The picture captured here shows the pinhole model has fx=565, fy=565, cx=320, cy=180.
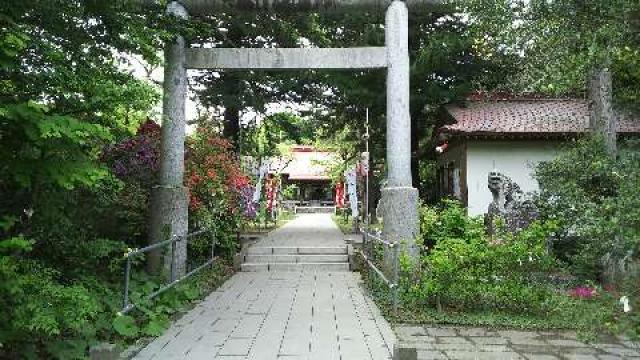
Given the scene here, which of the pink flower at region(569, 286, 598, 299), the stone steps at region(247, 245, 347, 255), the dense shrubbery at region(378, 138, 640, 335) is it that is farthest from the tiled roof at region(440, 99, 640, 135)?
the pink flower at region(569, 286, 598, 299)

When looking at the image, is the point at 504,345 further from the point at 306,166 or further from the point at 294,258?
the point at 306,166

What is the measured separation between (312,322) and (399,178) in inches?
120

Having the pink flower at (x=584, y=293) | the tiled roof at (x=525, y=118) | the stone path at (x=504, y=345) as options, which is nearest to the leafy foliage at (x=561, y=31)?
the pink flower at (x=584, y=293)

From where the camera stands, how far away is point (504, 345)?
6418 millimetres

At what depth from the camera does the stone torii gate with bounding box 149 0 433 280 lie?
920 cm

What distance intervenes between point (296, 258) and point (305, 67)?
19.4 ft

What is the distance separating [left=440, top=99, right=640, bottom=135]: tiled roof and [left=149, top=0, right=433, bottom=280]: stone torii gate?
717 cm

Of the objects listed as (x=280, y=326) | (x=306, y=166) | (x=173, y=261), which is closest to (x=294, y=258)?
(x=173, y=261)

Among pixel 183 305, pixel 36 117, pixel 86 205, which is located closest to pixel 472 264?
pixel 183 305

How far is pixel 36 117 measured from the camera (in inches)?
162

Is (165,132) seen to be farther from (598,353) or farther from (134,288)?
(598,353)

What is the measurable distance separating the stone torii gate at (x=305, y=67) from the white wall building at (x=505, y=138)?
718 centimetres

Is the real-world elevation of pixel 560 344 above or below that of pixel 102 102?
below

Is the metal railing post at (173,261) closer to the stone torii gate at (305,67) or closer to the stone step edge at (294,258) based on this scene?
the stone torii gate at (305,67)
